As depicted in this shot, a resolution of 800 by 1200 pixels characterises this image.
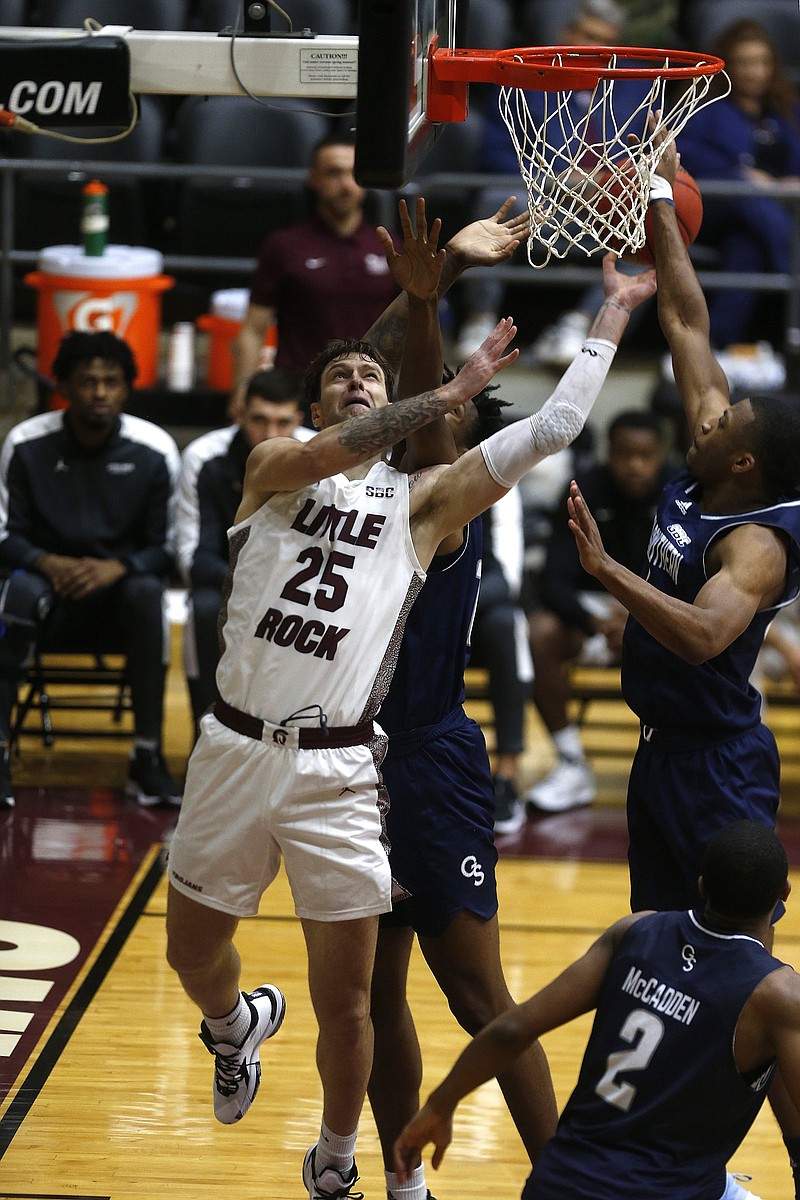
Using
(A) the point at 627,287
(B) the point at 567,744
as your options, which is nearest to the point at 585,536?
(A) the point at 627,287

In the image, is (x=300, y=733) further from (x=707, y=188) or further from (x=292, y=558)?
(x=707, y=188)

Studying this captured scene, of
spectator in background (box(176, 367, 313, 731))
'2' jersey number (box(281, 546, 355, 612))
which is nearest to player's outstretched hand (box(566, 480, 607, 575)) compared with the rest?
'2' jersey number (box(281, 546, 355, 612))

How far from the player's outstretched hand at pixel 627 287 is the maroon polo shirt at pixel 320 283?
3.24 metres

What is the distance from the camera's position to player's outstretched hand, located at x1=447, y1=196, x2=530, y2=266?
4.10 m

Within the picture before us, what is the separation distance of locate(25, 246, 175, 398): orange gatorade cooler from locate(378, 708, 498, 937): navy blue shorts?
4.80 meters

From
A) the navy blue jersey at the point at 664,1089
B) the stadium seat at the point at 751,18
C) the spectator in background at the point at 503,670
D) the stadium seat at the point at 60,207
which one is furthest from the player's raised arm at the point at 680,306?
the stadium seat at the point at 751,18

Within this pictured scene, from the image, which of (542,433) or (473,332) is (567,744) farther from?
(542,433)

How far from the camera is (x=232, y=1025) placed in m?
4.00

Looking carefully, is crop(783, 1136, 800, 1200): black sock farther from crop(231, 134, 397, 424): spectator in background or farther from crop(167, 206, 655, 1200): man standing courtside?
crop(231, 134, 397, 424): spectator in background

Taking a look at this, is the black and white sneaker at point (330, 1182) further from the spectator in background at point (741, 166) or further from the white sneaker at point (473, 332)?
the spectator in background at point (741, 166)

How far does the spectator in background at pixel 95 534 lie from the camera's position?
6590 millimetres

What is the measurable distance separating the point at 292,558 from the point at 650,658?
0.97 m

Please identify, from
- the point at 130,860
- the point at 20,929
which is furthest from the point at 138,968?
the point at 130,860

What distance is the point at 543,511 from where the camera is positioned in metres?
8.25
